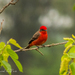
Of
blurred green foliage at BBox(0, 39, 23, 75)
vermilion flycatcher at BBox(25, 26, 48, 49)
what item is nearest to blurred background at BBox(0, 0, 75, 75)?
vermilion flycatcher at BBox(25, 26, 48, 49)

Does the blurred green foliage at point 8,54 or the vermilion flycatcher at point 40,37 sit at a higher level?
the blurred green foliage at point 8,54

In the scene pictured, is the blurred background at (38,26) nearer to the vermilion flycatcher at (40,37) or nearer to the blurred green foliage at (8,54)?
the vermilion flycatcher at (40,37)

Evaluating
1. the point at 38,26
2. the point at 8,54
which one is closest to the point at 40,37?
the point at 8,54

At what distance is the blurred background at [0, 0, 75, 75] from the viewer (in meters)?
14.4

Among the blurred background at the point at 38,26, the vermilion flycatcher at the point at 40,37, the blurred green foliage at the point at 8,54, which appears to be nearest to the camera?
the blurred green foliage at the point at 8,54

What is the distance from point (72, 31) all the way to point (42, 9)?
3.02 m

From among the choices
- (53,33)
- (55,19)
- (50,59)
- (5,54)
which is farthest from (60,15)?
(5,54)

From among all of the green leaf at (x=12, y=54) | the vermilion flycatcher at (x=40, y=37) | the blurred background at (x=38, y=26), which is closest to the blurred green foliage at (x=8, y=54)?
the green leaf at (x=12, y=54)

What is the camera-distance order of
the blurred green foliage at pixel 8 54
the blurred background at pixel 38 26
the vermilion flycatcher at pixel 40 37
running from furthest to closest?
the blurred background at pixel 38 26
the vermilion flycatcher at pixel 40 37
the blurred green foliage at pixel 8 54

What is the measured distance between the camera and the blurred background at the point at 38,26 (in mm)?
14367

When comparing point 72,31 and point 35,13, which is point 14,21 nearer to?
point 35,13

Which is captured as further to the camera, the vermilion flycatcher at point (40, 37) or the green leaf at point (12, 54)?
the vermilion flycatcher at point (40, 37)

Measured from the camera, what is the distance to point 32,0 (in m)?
16.4

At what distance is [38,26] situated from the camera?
14.1 metres
